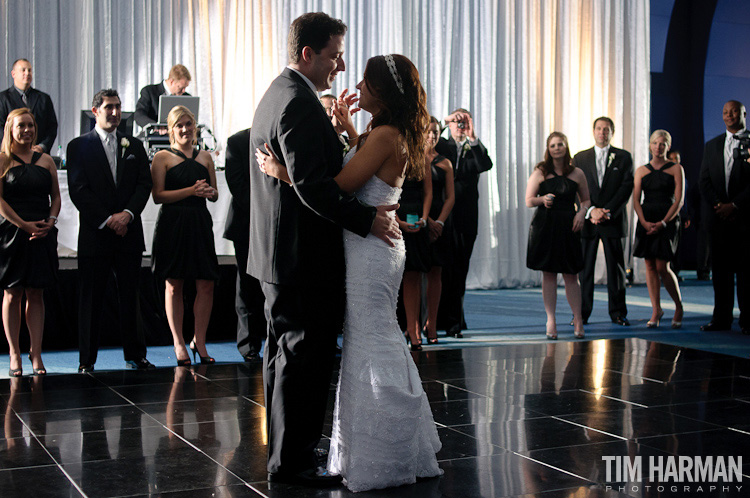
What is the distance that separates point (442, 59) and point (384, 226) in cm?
782

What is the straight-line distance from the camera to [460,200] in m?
6.48

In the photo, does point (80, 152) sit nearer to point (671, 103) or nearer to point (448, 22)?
point (448, 22)

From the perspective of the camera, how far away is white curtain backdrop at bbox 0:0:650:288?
28.3 feet

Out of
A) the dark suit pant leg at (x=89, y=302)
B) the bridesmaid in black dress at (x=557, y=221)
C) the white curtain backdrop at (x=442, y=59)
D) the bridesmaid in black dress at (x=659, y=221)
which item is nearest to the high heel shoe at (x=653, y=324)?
the bridesmaid in black dress at (x=659, y=221)

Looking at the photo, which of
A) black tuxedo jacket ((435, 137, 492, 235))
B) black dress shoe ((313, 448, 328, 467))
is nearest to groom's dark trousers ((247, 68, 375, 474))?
black dress shoe ((313, 448, 328, 467))

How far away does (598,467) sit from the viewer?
2969mm

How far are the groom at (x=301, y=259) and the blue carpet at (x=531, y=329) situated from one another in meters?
2.62

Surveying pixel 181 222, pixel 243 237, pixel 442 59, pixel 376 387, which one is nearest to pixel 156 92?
pixel 181 222

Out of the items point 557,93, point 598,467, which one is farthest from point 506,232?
point 598,467

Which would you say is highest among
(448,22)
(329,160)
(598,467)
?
(448,22)

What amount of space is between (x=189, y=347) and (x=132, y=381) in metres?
1.31

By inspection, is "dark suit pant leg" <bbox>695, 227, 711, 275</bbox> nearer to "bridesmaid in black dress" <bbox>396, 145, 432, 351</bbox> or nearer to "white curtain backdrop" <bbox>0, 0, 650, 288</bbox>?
"white curtain backdrop" <bbox>0, 0, 650, 288</bbox>

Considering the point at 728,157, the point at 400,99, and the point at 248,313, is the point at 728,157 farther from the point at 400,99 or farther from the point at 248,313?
the point at 400,99

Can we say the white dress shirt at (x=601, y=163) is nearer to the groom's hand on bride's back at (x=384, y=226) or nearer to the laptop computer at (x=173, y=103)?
the laptop computer at (x=173, y=103)
